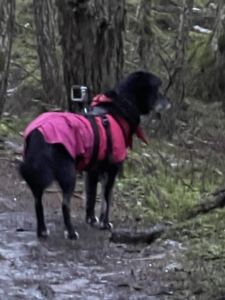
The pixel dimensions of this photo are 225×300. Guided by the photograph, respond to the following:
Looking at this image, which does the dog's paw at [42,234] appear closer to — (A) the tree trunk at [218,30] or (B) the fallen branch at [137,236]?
(B) the fallen branch at [137,236]

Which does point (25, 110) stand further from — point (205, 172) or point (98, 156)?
point (98, 156)

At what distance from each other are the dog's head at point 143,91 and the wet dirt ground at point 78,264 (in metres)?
1.41

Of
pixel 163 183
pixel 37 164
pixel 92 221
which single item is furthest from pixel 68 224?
pixel 163 183

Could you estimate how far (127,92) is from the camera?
22.0 feet

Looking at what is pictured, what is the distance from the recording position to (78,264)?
5.36 m

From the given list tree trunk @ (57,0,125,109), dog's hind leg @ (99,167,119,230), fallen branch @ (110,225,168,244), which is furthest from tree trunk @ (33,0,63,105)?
fallen branch @ (110,225,168,244)

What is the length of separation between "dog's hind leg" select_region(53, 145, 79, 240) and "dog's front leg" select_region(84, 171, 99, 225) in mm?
683

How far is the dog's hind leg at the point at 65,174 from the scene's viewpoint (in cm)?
587

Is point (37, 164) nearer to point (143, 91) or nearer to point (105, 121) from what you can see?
point (105, 121)

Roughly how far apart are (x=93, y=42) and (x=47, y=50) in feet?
21.7

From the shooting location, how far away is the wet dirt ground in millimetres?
4621

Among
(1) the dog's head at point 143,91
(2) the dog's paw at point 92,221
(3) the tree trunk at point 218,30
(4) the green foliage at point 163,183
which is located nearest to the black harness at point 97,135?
(1) the dog's head at point 143,91

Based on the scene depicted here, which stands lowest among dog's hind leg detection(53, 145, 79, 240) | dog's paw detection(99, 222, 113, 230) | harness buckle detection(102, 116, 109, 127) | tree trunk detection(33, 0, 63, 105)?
tree trunk detection(33, 0, 63, 105)

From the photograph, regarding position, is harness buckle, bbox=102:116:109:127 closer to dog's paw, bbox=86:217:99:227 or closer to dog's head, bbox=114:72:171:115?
dog's head, bbox=114:72:171:115
